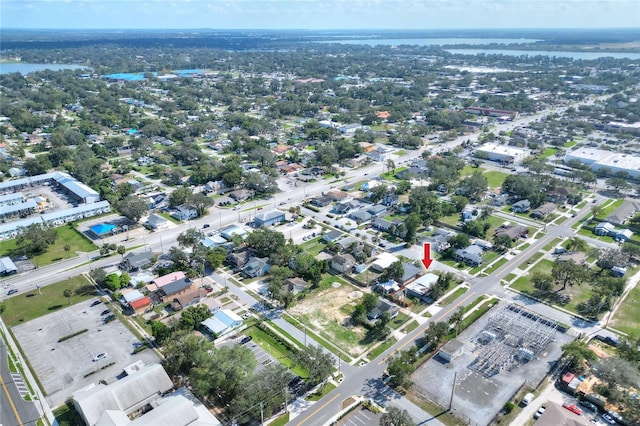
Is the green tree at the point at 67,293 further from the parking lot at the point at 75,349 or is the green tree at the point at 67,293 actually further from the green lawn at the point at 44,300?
the parking lot at the point at 75,349

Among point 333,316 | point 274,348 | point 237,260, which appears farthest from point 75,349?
point 333,316

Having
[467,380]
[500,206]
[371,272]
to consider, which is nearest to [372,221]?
[371,272]

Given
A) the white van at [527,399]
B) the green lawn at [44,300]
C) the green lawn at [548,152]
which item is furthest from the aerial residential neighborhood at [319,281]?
the green lawn at [548,152]

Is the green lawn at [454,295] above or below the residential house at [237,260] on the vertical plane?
below

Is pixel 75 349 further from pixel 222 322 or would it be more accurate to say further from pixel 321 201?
pixel 321 201

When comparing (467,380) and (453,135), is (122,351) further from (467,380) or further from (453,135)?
(453,135)

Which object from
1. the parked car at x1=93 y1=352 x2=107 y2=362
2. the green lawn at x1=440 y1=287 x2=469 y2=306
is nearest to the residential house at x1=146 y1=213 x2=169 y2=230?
the parked car at x1=93 y1=352 x2=107 y2=362
